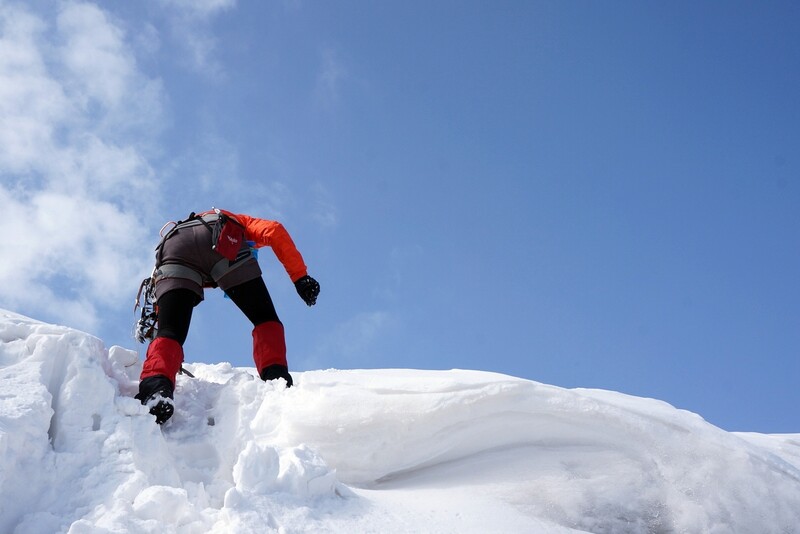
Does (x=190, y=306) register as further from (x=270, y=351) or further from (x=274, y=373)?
(x=274, y=373)

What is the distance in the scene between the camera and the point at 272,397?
13.1 feet

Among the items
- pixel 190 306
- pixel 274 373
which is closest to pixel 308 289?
pixel 274 373

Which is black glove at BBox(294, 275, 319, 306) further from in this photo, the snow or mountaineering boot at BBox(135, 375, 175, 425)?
mountaineering boot at BBox(135, 375, 175, 425)

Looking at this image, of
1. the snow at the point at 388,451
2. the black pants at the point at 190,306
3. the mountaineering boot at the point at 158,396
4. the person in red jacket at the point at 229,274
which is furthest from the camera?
the person in red jacket at the point at 229,274

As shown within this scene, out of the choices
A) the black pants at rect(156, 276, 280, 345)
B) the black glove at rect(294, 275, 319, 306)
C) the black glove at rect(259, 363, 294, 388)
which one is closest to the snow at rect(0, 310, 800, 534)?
the black glove at rect(259, 363, 294, 388)

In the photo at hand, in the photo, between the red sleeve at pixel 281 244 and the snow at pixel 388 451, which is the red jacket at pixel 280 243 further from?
the snow at pixel 388 451

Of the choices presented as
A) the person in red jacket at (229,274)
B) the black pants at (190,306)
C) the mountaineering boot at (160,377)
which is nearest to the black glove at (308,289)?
the person in red jacket at (229,274)

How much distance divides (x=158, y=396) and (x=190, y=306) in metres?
1.03

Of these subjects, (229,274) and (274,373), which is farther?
(229,274)

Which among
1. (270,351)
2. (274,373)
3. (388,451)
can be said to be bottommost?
(388,451)

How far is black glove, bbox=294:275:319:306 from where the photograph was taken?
504cm

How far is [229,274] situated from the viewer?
4.90 meters

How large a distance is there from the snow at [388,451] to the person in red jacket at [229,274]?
0.37 meters

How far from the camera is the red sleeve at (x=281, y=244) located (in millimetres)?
5059
